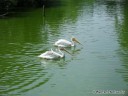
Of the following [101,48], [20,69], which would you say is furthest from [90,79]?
[101,48]

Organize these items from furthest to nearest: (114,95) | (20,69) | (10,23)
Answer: (10,23) < (20,69) < (114,95)

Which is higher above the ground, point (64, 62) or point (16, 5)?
point (16, 5)

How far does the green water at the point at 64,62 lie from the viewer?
1794 cm

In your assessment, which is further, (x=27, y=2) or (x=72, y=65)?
(x=27, y=2)

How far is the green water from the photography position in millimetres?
17938

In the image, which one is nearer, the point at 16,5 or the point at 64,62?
the point at 64,62

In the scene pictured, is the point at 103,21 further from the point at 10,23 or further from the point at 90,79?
the point at 90,79

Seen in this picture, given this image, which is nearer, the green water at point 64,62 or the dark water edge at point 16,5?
the green water at point 64,62

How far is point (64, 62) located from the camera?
23.0 metres

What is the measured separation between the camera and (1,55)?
2486cm

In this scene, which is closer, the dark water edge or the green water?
the green water

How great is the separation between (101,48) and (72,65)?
5.08 metres

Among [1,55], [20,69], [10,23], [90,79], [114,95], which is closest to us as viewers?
[114,95]

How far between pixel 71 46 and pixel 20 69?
707 cm
